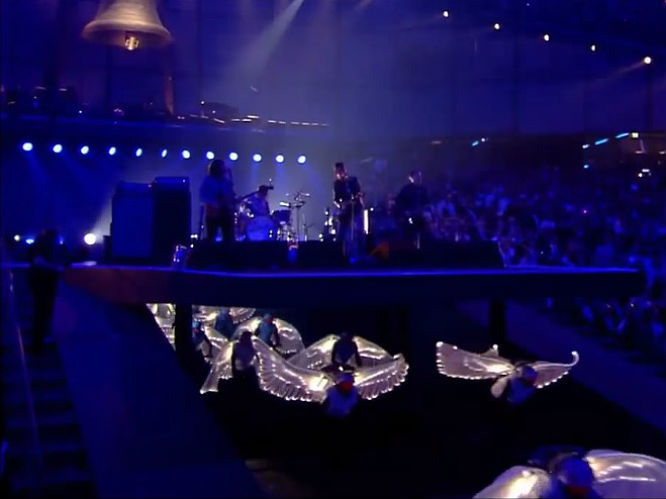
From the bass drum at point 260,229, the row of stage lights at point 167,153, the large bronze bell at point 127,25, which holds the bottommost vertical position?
the bass drum at point 260,229

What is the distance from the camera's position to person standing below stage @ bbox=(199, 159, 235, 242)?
28.2 feet

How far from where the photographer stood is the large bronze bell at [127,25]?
25.0 ft

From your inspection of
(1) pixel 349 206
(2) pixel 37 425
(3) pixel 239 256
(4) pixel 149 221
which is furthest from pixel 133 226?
(2) pixel 37 425

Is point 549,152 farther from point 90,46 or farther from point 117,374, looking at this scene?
point 117,374

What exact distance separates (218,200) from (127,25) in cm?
196

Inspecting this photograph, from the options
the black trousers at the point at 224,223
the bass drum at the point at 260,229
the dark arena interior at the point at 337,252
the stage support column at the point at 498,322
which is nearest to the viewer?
the dark arena interior at the point at 337,252

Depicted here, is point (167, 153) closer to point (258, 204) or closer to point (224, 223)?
point (258, 204)

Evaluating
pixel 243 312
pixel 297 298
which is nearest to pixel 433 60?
pixel 243 312

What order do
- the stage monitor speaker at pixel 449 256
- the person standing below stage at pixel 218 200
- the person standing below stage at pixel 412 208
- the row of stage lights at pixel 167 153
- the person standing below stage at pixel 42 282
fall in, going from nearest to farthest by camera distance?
the person standing below stage at pixel 42 282
the person standing below stage at pixel 218 200
the stage monitor speaker at pixel 449 256
the person standing below stage at pixel 412 208
the row of stage lights at pixel 167 153

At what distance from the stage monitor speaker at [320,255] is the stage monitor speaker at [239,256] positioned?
22 centimetres

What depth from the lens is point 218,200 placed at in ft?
28.4

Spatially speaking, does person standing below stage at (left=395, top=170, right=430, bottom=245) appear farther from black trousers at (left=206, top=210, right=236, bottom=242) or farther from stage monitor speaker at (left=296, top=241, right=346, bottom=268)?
black trousers at (left=206, top=210, right=236, bottom=242)

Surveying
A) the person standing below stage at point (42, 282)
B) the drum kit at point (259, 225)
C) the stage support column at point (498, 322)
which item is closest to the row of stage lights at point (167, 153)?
the drum kit at point (259, 225)

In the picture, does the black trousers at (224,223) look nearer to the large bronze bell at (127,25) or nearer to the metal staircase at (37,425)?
the large bronze bell at (127,25)
